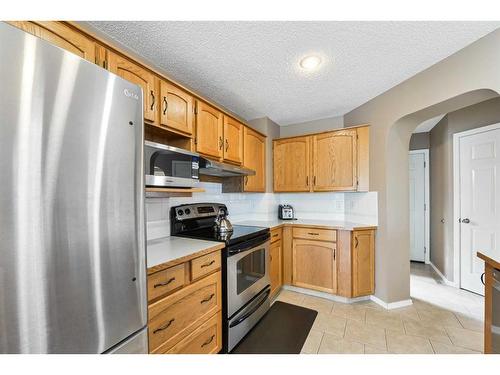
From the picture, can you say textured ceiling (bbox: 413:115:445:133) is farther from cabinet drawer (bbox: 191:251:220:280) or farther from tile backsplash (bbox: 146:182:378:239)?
cabinet drawer (bbox: 191:251:220:280)

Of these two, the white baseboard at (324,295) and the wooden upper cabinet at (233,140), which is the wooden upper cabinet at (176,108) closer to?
the wooden upper cabinet at (233,140)

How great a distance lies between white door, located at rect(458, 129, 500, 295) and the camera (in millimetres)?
2289

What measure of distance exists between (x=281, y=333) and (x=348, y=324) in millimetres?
669

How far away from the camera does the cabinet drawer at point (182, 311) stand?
1079mm

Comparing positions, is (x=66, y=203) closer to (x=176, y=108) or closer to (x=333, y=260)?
(x=176, y=108)

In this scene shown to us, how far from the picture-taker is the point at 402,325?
193cm

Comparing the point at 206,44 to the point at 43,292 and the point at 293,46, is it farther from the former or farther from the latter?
the point at 43,292

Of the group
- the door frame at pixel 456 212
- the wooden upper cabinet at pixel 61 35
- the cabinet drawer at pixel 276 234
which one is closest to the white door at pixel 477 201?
the door frame at pixel 456 212

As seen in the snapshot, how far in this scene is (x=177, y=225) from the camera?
1.88 m

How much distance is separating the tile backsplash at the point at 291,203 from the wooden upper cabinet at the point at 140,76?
2.61 ft

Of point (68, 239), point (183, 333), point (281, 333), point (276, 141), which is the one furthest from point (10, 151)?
point (276, 141)

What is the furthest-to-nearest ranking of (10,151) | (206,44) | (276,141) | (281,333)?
(276,141), (281,333), (206,44), (10,151)
